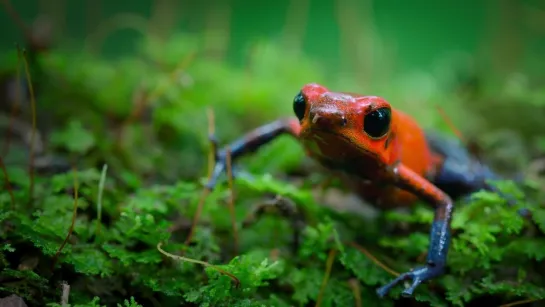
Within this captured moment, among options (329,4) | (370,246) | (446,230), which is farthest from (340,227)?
(329,4)

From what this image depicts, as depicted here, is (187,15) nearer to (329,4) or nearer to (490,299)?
(329,4)

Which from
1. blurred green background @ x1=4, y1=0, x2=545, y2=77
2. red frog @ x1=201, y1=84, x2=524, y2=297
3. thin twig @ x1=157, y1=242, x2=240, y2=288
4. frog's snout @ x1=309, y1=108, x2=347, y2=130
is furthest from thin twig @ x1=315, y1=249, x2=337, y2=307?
blurred green background @ x1=4, y1=0, x2=545, y2=77

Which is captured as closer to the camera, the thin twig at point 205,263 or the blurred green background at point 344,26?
the thin twig at point 205,263

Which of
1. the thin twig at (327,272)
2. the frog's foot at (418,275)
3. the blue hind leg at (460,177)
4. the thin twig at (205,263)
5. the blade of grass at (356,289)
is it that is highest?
the blue hind leg at (460,177)

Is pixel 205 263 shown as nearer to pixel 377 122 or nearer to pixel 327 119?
pixel 327 119

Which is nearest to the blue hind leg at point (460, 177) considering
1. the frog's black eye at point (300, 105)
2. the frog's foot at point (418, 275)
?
the frog's foot at point (418, 275)

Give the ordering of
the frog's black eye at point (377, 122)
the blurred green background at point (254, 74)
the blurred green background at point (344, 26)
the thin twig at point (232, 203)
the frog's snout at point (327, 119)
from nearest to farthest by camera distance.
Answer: the frog's snout at point (327, 119)
the frog's black eye at point (377, 122)
the thin twig at point (232, 203)
the blurred green background at point (254, 74)
the blurred green background at point (344, 26)

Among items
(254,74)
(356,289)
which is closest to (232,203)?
(356,289)

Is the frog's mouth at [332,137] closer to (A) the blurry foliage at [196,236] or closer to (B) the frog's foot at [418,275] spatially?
(A) the blurry foliage at [196,236]
